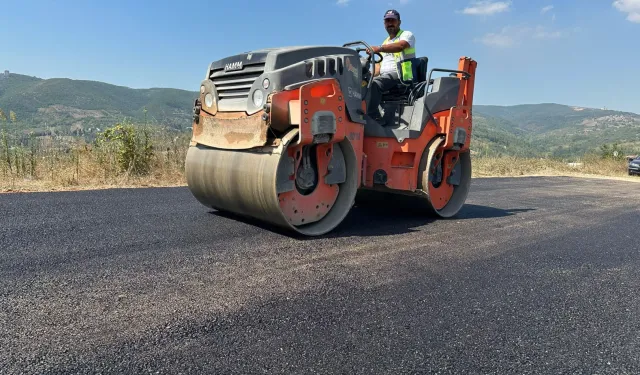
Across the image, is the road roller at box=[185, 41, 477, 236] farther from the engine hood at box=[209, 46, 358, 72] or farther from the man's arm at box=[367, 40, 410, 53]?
the man's arm at box=[367, 40, 410, 53]

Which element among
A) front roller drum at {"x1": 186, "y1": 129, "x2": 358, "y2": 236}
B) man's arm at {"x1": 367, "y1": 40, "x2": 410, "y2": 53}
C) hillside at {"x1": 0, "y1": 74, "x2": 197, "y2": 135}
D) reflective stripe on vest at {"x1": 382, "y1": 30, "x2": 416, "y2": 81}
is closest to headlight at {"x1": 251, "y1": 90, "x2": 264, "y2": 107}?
front roller drum at {"x1": 186, "y1": 129, "x2": 358, "y2": 236}

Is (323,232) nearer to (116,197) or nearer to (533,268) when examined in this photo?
(533,268)

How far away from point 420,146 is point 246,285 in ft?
10.5

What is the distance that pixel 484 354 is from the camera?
7.37ft

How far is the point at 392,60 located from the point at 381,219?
2.04 m

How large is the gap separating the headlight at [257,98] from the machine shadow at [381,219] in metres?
1.26

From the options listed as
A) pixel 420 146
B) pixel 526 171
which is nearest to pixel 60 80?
pixel 526 171

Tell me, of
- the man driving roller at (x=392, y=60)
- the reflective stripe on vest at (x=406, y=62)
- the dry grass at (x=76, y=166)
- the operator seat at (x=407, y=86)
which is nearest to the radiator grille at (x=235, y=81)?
the man driving roller at (x=392, y=60)

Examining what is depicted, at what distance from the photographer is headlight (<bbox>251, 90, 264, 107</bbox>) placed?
13.9ft

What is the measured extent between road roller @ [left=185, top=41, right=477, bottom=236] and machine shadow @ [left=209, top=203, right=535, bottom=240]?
0.13m

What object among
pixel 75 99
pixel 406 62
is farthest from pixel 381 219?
pixel 75 99

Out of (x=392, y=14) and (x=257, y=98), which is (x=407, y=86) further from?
(x=257, y=98)

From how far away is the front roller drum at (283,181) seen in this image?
13.4 ft

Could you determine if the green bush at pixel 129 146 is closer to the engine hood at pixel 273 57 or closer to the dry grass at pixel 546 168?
the engine hood at pixel 273 57
